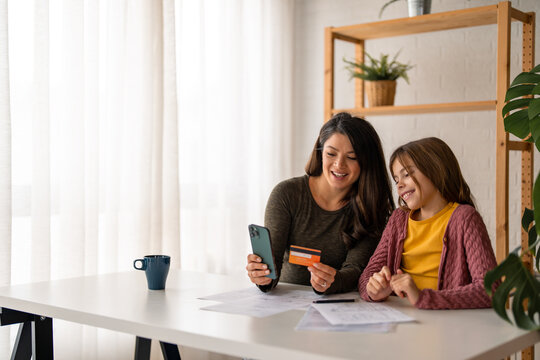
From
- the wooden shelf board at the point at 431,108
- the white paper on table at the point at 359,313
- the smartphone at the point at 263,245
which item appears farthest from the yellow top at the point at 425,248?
the wooden shelf board at the point at 431,108

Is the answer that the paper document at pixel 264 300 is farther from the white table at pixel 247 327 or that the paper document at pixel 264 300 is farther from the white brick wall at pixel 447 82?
the white brick wall at pixel 447 82

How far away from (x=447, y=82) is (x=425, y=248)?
1.89 metres

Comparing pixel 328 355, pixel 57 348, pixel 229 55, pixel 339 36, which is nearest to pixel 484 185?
pixel 339 36

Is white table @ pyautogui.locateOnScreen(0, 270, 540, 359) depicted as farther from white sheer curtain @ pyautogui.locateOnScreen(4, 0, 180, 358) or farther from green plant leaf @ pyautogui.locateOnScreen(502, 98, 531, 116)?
green plant leaf @ pyautogui.locateOnScreen(502, 98, 531, 116)

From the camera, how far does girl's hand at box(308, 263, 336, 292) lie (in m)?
1.58

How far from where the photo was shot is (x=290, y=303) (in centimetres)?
152

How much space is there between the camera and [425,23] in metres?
2.99

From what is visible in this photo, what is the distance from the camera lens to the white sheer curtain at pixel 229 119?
3.14m

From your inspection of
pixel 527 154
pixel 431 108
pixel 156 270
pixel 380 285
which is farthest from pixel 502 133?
pixel 156 270

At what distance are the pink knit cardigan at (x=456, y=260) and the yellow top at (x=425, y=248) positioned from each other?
3 cm

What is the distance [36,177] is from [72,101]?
354 mm

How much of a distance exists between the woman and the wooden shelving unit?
34.1 inches

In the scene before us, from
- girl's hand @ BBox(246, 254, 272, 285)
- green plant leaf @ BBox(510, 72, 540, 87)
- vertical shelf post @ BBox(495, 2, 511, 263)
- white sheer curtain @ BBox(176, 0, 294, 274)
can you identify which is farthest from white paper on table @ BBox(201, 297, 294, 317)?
white sheer curtain @ BBox(176, 0, 294, 274)

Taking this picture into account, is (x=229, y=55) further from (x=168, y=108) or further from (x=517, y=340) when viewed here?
(x=517, y=340)
